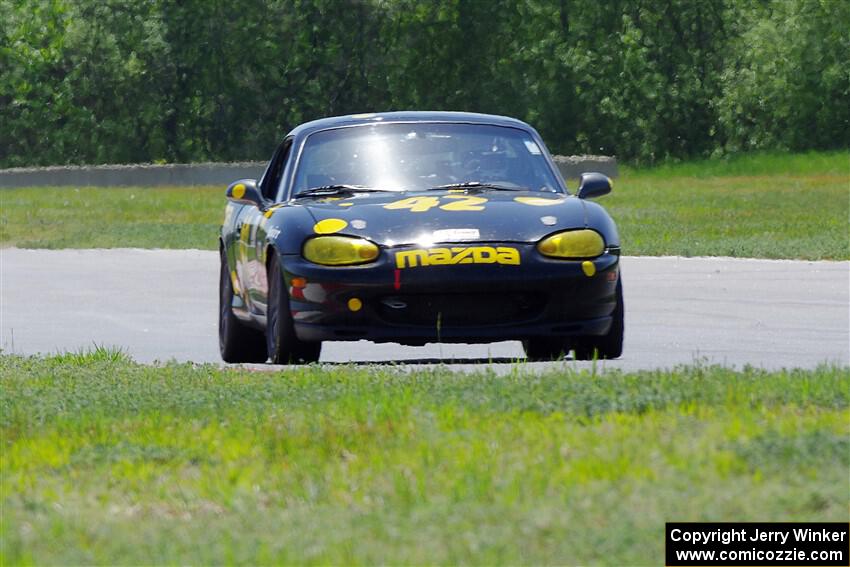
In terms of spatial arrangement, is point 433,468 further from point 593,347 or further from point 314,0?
point 314,0

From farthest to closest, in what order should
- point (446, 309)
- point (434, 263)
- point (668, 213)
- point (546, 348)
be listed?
A: point (668, 213)
point (546, 348)
point (446, 309)
point (434, 263)

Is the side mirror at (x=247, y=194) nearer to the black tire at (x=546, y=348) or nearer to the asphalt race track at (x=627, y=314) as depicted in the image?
the asphalt race track at (x=627, y=314)

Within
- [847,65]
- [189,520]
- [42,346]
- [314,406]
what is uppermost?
[189,520]

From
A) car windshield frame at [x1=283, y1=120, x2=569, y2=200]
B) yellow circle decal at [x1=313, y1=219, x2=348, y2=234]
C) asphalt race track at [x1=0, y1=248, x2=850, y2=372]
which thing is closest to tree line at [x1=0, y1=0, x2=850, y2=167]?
asphalt race track at [x1=0, y1=248, x2=850, y2=372]

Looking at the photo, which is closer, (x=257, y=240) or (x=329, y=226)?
(x=329, y=226)

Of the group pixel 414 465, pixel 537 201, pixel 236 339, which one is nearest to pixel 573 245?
pixel 537 201

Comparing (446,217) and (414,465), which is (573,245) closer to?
(446,217)

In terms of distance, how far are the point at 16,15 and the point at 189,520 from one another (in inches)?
2357

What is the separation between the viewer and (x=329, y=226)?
10.7 m

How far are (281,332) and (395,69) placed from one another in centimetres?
5699

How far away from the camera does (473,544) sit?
5387 mm

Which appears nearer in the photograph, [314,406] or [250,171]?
[314,406]

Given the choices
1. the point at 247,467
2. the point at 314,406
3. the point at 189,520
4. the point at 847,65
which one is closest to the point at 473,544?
the point at 189,520

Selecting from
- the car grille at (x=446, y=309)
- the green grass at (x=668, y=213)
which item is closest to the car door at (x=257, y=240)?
the car grille at (x=446, y=309)
